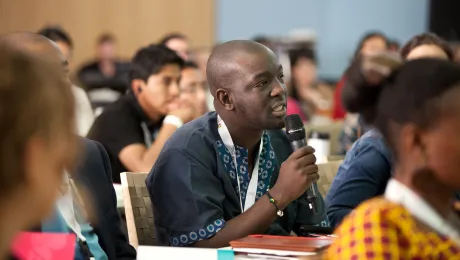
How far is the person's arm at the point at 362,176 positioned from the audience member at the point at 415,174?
37.2 inches

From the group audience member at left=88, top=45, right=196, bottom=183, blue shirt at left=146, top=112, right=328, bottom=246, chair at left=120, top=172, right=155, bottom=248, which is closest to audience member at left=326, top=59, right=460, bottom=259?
blue shirt at left=146, top=112, right=328, bottom=246

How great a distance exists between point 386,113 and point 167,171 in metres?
1.02

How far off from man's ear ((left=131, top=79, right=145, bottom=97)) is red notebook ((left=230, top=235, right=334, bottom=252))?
2.37m

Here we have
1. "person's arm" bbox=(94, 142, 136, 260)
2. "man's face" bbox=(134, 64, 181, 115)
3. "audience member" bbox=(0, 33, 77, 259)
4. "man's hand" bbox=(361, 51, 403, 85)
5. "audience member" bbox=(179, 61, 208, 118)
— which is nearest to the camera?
"audience member" bbox=(0, 33, 77, 259)

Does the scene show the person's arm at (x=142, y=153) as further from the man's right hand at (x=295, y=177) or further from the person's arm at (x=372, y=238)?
the person's arm at (x=372, y=238)

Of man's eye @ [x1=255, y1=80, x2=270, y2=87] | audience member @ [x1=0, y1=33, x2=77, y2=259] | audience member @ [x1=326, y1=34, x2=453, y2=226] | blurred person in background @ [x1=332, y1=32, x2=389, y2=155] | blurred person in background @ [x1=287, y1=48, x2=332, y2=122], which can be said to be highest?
audience member @ [x1=0, y1=33, x2=77, y2=259]

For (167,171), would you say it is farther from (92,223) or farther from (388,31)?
(388,31)

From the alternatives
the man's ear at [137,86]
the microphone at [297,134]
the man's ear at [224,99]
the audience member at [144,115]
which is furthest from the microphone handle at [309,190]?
the man's ear at [137,86]

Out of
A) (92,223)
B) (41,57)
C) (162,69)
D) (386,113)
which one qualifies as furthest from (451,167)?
(162,69)

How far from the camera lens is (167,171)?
7.81 ft

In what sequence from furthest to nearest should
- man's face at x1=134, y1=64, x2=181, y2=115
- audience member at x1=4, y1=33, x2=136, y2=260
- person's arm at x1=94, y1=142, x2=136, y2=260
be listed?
man's face at x1=134, y1=64, x2=181, y2=115 < person's arm at x1=94, y1=142, x2=136, y2=260 < audience member at x1=4, y1=33, x2=136, y2=260

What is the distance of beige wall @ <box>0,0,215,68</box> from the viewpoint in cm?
1039

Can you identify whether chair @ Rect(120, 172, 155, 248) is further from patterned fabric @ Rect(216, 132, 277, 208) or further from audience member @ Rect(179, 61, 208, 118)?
audience member @ Rect(179, 61, 208, 118)

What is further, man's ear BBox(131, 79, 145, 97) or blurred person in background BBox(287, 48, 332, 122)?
blurred person in background BBox(287, 48, 332, 122)
